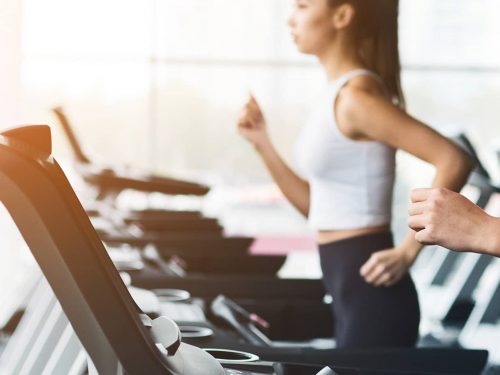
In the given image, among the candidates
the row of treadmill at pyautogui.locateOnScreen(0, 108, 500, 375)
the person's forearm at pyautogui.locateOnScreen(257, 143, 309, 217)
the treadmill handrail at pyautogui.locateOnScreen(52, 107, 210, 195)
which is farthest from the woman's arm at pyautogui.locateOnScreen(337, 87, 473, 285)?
the treadmill handrail at pyautogui.locateOnScreen(52, 107, 210, 195)

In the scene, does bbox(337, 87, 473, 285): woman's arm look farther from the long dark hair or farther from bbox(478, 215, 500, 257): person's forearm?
bbox(478, 215, 500, 257): person's forearm

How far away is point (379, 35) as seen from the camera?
2.10m

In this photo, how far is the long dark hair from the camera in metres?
2.08

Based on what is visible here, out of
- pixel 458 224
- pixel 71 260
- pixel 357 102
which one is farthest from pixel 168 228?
pixel 71 260

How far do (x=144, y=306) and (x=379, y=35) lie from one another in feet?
2.65

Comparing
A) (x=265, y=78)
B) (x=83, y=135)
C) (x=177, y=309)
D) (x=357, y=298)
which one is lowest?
Result: (x=177, y=309)

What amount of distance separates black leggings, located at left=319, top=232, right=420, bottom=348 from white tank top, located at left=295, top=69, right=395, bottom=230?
50 millimetres

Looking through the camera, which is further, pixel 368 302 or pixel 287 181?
pixel 287 181

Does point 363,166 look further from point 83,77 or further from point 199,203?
point 199,203

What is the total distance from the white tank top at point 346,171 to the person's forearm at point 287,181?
1.06ft

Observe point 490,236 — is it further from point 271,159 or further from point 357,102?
point 271,159

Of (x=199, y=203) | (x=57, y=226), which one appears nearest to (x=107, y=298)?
(x=57, y=226)

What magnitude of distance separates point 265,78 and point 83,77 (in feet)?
4.65

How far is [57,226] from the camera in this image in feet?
2.97
